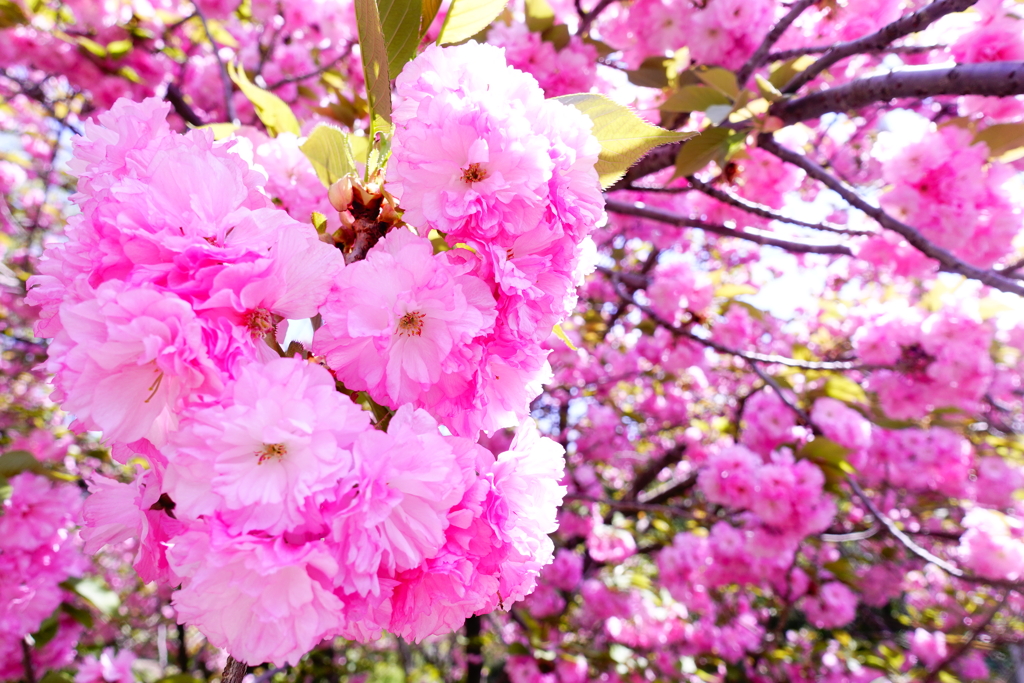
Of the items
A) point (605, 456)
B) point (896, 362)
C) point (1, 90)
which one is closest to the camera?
point (896, 362)

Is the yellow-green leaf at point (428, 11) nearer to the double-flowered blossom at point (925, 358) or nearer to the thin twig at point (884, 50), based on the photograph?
the thin twig at point (884, 50)

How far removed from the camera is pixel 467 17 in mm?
916

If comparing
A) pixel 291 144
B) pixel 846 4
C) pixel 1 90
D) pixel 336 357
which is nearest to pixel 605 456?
pixel 846 4

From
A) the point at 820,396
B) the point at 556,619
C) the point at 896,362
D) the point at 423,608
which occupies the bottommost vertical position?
the point at 556,619

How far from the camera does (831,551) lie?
194 inches

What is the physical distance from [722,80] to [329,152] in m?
1.24

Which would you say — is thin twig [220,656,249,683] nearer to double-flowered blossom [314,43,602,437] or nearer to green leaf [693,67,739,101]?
double-flowered blossom [314,43,602,437]

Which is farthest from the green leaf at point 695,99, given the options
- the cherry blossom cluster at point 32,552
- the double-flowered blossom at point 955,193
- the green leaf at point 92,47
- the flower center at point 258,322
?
the green leaf at point 92,47

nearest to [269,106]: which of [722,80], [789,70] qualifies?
[722,80]

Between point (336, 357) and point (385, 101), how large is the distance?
1.33 ft

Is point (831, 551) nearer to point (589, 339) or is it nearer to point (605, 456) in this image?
point (605, 456)

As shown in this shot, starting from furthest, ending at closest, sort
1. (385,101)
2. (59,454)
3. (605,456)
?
(605,456) < (59,454) < (385,101)

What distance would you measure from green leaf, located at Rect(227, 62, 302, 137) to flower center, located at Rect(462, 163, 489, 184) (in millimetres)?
979

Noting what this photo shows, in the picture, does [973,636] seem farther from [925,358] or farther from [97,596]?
[97,596]
